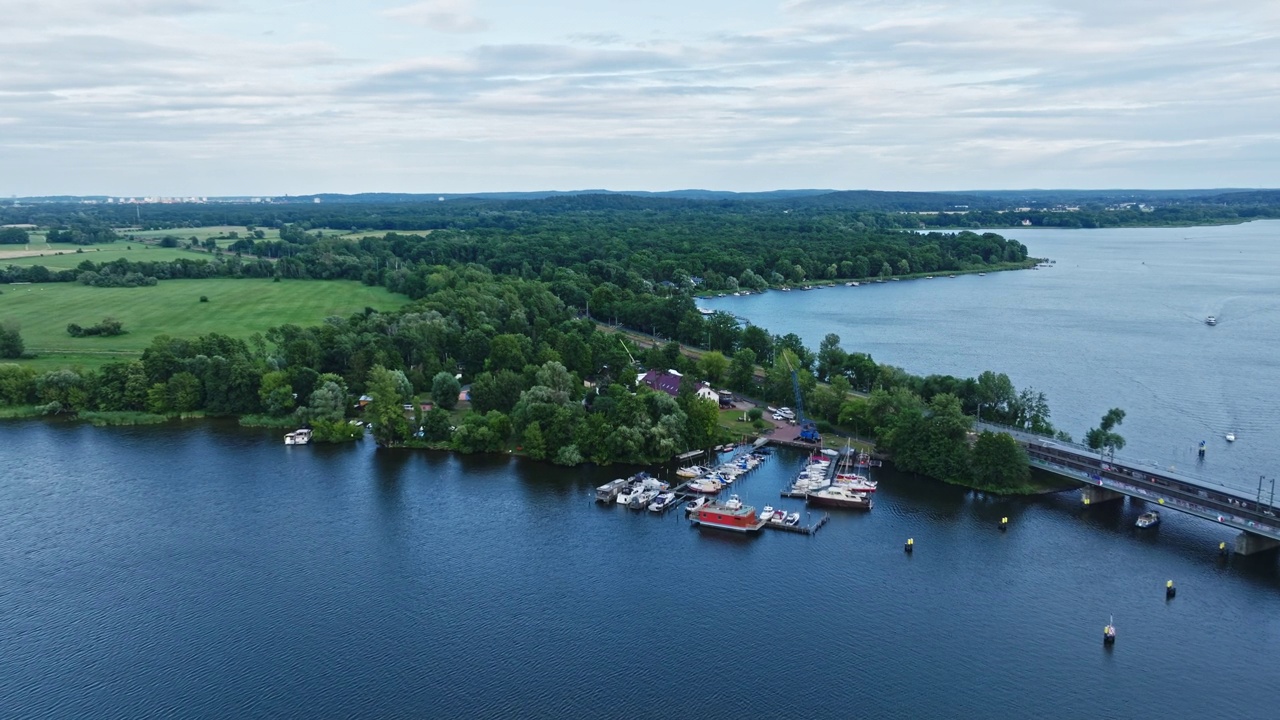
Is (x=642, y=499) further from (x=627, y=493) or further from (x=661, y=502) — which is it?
(x=627, y=493)

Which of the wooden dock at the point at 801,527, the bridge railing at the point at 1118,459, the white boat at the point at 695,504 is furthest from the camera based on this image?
the white boat at the point at 695,504

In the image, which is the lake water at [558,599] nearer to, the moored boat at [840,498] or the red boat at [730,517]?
the red boat at [730,517]

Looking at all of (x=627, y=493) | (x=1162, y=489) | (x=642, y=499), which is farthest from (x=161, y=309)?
(x=1162, y=489)

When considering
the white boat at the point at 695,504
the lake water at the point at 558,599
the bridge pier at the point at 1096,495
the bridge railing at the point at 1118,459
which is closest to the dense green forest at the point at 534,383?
the bridge railing at the point at 1118,459

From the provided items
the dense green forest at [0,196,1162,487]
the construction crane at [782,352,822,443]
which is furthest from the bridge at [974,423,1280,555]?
the construction crane at [782,352,822,443]

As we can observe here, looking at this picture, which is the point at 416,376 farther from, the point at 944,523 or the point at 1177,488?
the point at 1177,488

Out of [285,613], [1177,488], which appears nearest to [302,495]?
[285,613]

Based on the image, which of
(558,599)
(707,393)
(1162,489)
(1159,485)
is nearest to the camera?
(558,599)
